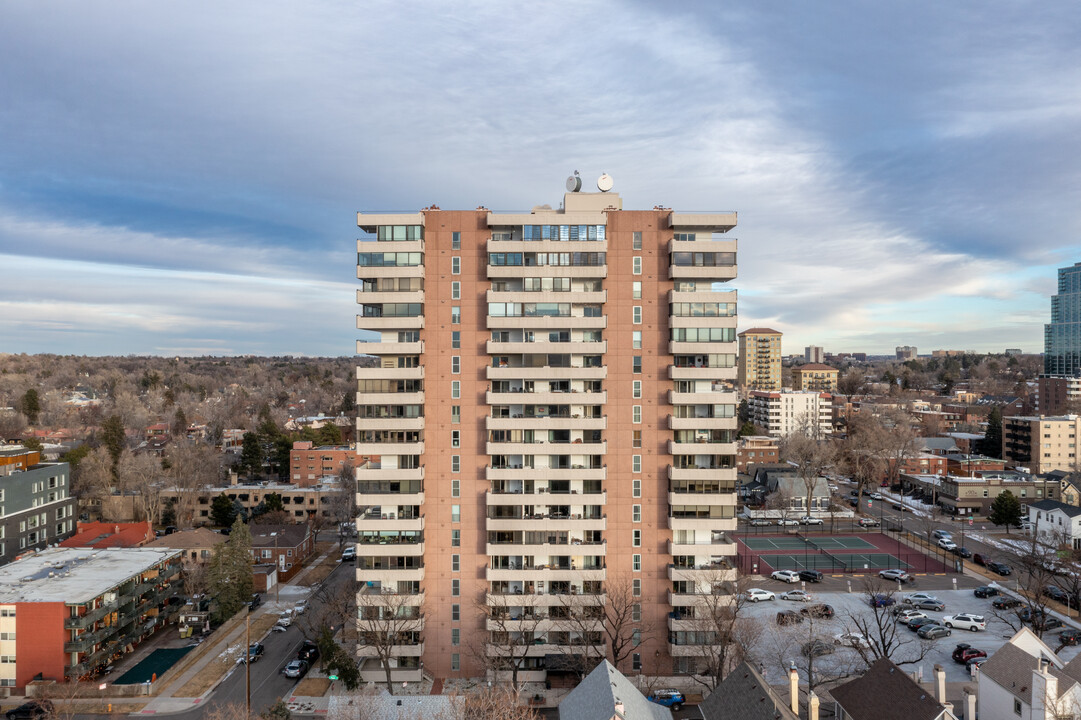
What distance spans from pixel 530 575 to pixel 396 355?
17.2 meters

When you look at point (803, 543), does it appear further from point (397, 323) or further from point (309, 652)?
point (397, 323)

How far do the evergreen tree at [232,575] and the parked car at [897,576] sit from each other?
209ft

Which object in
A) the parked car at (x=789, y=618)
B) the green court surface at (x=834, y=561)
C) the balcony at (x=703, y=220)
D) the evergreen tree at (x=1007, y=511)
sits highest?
the balcony at (x=703, y=220)

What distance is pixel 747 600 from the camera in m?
57.3

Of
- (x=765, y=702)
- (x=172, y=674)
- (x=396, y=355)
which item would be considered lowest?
(x=172, y=674)

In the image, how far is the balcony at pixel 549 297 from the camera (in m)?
41.0

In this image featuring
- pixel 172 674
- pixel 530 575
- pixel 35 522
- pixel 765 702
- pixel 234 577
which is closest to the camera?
pixel 765 702

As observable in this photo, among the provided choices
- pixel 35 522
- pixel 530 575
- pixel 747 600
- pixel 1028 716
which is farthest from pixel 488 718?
pixel 35 522

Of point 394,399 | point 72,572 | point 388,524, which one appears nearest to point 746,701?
point 388,524

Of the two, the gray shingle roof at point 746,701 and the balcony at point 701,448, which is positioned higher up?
the balcony at point 701,448

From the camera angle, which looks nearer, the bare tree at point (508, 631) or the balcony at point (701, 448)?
the bare tree at point (508, 631)

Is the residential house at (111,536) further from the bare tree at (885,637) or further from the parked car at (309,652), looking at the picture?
the bare tree at (885,637)

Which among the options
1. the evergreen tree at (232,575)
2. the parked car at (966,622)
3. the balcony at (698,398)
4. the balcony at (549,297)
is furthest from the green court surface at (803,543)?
the evergreen tree at (232,575)

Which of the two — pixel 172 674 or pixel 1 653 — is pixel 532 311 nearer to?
pixel 172 674
